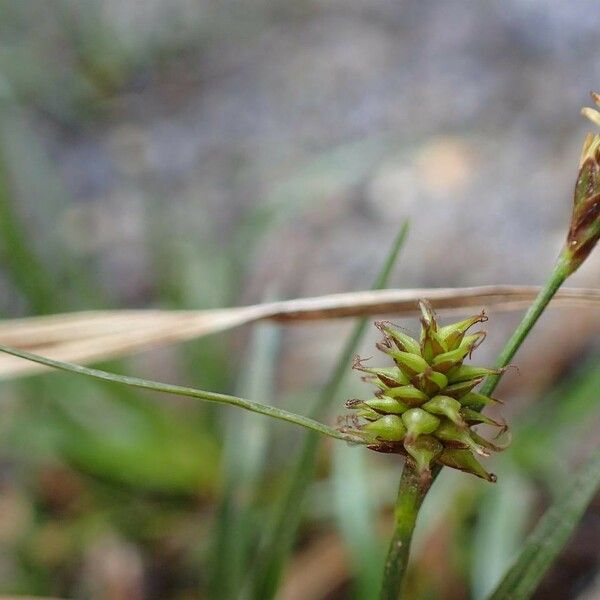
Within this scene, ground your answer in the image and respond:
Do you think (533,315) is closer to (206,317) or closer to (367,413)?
(367,413)

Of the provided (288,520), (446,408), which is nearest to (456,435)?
(446,408)

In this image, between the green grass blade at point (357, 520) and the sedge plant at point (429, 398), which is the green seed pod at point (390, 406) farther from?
the green grass blade at point (357, 520)

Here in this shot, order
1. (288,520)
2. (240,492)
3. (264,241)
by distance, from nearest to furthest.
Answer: (288,520), (240,492), (264,241)

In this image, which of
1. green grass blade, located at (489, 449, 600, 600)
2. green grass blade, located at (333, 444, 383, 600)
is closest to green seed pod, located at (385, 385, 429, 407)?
green grass blade, located at (489, 449, 600, 600)

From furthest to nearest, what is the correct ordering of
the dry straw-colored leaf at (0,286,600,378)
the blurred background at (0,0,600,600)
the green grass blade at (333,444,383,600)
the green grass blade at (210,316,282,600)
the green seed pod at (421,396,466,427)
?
the blurred background at (0,0,600,600)
the green grass blade at (333,444,383,600)
the green grass blade at (210,316,282,600)
the dry straw-colored leaf at (0,286,600,378)
the green seed pod at (421,396,466,427)

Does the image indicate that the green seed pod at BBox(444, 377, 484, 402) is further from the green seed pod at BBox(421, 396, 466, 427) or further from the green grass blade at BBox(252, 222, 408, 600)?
the green grass blade at BBox(252, 222, 408, 600)

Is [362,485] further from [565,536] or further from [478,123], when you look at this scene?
[478,123]

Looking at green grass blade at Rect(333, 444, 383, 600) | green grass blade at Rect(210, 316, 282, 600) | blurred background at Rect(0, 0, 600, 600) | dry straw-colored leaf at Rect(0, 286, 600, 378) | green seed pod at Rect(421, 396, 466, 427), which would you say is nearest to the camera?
green seed pod at Rect(421, 396, 466, 427)

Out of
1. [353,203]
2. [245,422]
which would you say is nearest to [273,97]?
[353,203]
